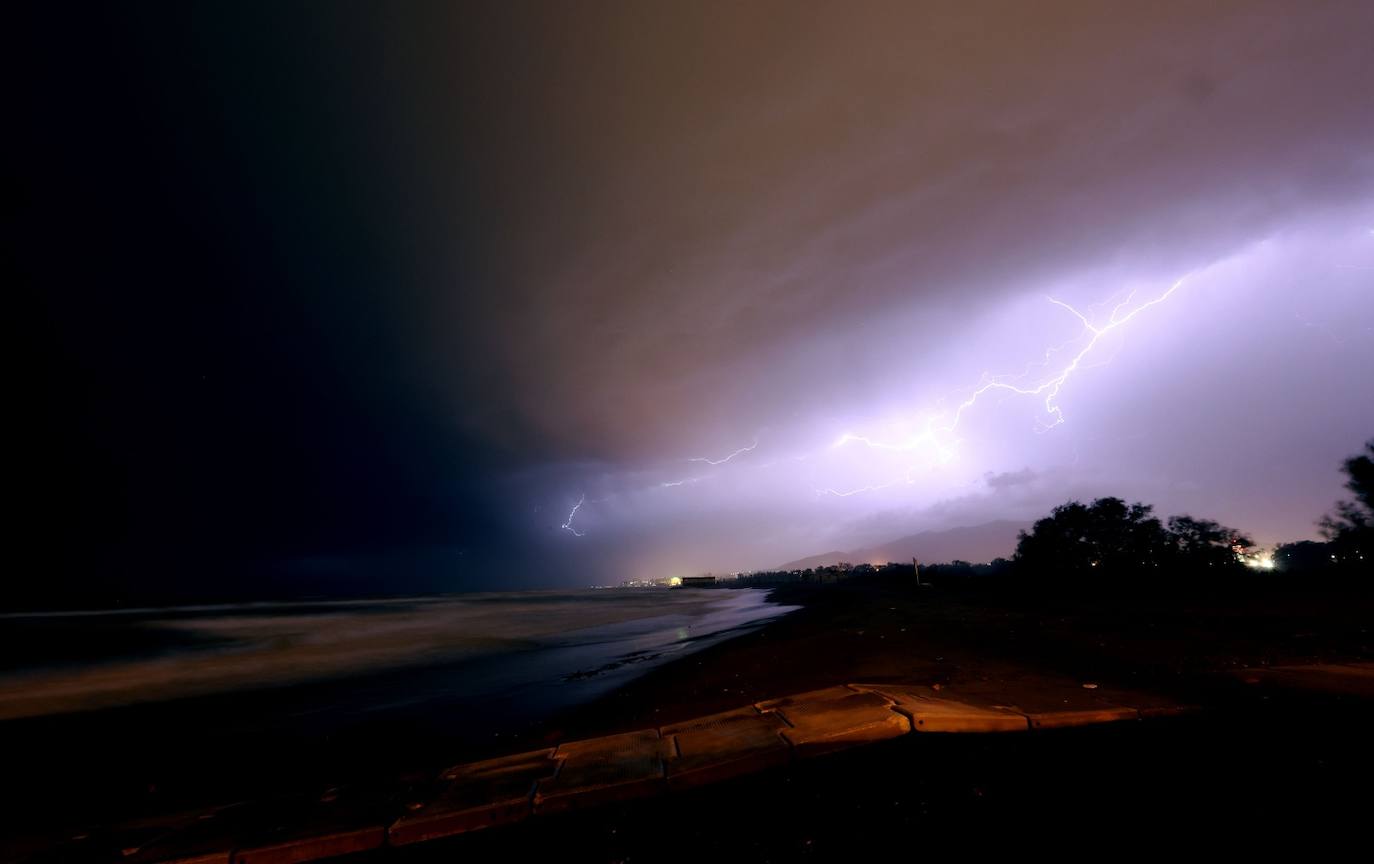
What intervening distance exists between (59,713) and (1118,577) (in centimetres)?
4137

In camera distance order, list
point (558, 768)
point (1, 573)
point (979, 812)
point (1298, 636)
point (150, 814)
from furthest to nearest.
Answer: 1. point (1, 573)
2. point (1298, 636)
3. point (150, 814)
4. point (558, 768)
5. point (979, 812)

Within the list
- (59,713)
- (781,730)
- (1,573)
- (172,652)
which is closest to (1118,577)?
(781,730)

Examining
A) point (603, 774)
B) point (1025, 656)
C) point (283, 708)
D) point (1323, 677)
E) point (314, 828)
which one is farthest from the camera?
point (283, 708)

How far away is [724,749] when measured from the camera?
396cm

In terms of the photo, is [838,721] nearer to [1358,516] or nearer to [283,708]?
[283,708]

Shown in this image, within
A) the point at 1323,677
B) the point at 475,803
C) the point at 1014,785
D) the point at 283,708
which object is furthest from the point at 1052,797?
the point at 283,708

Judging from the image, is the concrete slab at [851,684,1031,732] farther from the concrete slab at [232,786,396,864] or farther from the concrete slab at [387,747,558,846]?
the concrete slab at [232,786,396,864]

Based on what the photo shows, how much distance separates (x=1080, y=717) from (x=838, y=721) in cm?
198

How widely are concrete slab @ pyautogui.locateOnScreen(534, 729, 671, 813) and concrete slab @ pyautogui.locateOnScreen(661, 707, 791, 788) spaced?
0.51ft

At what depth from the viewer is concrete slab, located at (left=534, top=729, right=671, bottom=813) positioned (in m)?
3.54

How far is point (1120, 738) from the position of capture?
358 centimetres

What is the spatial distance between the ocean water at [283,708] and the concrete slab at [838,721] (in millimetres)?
4252

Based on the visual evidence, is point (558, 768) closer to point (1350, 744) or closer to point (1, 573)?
point (1350, 744)

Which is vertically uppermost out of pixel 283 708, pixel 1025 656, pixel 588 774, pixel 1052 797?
pixel 1052 797
